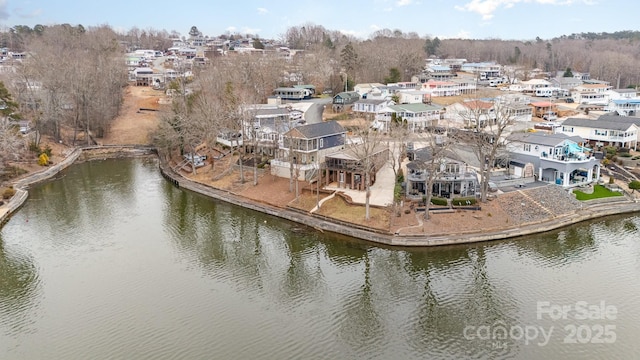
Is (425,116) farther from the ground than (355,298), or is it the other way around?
(425,116)

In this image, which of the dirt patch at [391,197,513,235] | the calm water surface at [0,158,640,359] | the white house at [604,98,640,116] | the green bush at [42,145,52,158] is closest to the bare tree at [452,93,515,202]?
the dirt patch at [391,197,513,235]

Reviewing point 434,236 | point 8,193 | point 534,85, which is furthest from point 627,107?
point 8,193

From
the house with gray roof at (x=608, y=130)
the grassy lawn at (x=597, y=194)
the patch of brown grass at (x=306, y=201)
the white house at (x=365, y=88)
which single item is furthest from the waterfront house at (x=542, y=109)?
the patch of brown grass at (x=306, y=201)

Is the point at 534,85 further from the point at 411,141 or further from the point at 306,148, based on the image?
the point at 306,148

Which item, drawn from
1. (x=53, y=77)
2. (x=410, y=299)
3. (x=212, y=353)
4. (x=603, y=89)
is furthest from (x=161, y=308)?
(x=603, y=89)

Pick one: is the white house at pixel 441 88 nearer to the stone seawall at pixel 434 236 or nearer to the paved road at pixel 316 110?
the paved road at pixel 316 110

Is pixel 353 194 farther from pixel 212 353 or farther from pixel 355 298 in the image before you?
pixel 212 353
